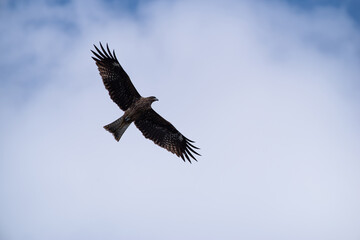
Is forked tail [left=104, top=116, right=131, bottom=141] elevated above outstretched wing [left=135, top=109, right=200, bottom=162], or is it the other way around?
outstretched wing [left=135, top=109, right=200, bottom=162]

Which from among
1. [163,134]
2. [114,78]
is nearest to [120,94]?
[114,78]

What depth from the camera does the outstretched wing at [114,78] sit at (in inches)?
536

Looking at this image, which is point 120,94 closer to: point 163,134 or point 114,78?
point 114,78

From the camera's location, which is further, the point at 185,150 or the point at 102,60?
the point at 185,150

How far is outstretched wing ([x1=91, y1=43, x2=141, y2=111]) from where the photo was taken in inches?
536

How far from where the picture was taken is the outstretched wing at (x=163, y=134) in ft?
47.8

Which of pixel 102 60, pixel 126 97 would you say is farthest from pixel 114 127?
pixel 102 60

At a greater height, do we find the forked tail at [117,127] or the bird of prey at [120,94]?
the bird of prey at [120,94]

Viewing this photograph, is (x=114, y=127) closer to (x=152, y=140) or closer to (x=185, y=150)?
(x=152, y=140)

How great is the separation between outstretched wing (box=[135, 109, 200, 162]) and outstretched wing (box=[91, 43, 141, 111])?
37.8 inches

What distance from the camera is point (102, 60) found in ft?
44.9

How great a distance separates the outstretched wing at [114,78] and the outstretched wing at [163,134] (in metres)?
0.96

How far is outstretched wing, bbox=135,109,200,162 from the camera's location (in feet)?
47.8

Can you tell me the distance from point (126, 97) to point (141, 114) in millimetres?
706
